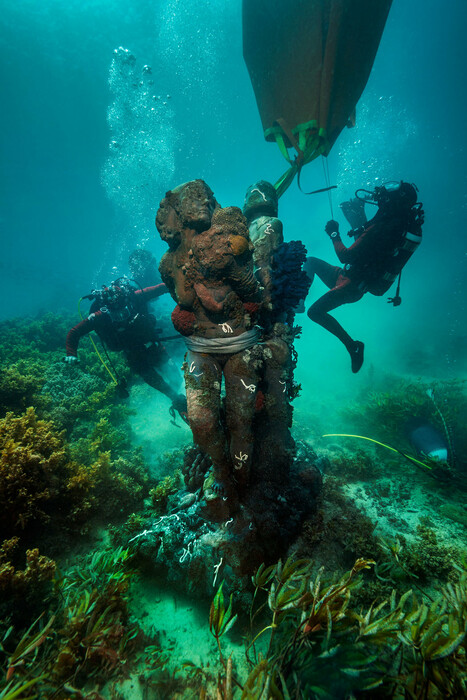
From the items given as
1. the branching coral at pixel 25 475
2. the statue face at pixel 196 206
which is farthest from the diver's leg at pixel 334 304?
the branching coral at pixel 25 475

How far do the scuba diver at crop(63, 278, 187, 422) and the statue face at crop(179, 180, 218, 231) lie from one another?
15.3ft

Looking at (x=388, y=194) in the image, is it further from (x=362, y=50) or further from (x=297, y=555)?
(x=297, y=555)

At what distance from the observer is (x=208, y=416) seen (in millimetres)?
3104

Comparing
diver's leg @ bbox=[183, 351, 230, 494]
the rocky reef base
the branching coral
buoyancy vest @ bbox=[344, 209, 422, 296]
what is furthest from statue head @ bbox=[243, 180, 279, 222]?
the branching coral

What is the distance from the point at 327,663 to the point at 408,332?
1335 inches

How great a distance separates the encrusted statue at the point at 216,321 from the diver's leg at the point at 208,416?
0.04ft

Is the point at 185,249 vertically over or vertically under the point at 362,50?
under

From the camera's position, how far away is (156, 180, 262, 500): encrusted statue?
3.09 m

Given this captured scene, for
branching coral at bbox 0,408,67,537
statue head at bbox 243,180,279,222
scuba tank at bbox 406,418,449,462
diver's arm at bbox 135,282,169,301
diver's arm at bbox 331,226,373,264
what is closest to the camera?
branching coral at bbox 0,408,67,537

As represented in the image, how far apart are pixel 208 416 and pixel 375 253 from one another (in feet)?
21.5

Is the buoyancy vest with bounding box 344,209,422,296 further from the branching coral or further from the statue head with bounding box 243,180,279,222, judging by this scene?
the branching coral

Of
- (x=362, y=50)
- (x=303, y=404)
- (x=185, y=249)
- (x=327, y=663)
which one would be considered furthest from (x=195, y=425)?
(x=303, y=404)

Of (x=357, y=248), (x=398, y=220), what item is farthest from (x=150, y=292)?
(x=398, y=220)

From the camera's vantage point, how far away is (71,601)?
91.4 inches
